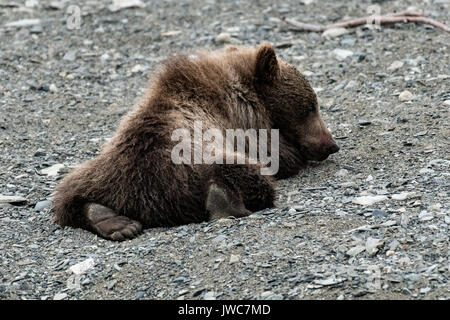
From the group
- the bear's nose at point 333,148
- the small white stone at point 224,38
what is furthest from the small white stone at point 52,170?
the small white stone at point 224,38

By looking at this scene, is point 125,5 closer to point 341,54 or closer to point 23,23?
point 23,23

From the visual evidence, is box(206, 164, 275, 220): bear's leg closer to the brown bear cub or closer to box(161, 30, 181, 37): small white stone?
the brown bear cub

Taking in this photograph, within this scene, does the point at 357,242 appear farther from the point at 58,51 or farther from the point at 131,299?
the point at 58,51

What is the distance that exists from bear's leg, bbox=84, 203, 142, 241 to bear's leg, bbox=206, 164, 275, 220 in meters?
0.57

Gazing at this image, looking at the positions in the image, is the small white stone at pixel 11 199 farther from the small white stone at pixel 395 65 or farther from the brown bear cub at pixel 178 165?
the small white stone at pixel 395 65

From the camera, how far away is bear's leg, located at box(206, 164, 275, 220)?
19.7 feet

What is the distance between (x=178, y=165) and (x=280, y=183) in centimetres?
134

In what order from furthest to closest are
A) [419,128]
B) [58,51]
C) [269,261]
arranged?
[58,51], [419,128], [269,261]

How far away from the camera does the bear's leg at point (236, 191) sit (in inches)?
236

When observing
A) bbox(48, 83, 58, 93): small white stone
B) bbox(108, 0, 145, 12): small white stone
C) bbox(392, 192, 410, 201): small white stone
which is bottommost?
bbox(392, 192, 410, 201): small white stone

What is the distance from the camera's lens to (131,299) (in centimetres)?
→ 509

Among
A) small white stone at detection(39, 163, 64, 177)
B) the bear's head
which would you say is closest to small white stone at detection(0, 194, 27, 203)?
small white stone at detection(39, 163, 64, 177)
